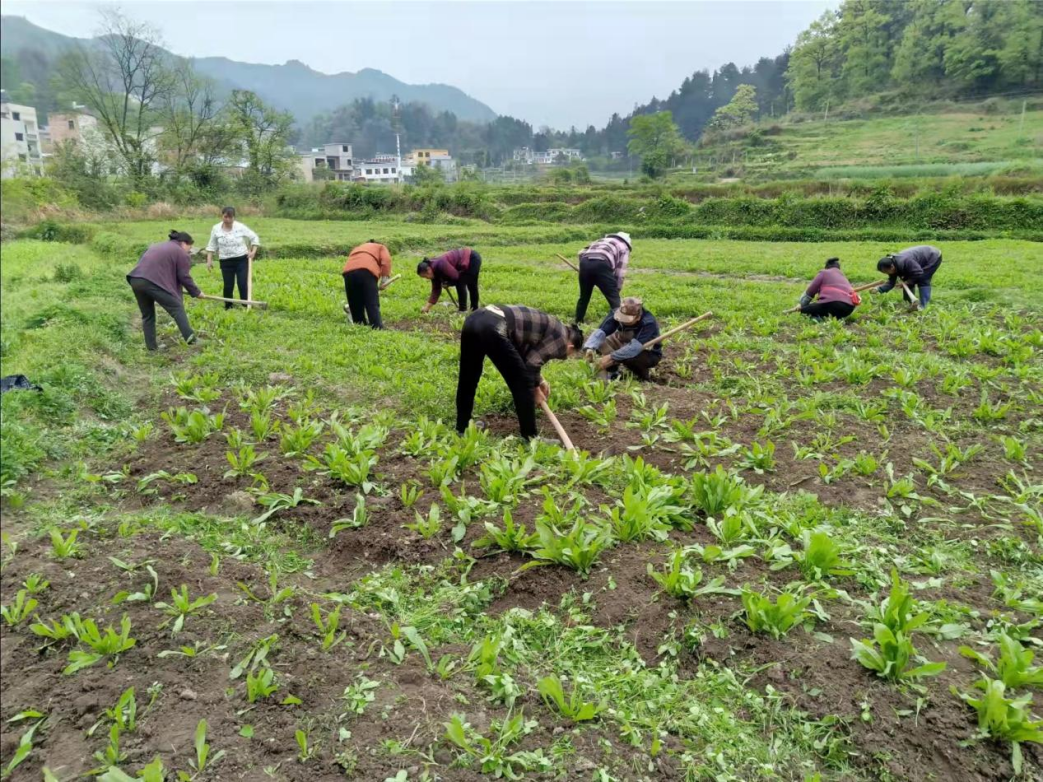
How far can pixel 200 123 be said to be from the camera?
35.2m

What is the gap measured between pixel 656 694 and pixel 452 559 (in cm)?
151

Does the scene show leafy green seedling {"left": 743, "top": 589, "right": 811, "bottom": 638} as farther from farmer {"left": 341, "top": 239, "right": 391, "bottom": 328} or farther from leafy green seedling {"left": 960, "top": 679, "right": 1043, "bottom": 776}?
farmer {"left": 341, "top": 239, "right": 391, "bottom": 328}

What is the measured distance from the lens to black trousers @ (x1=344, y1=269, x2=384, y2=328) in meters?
9.12

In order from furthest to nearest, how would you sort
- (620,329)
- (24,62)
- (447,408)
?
1. (620,329)
2. (447,408)
3. (24,62)

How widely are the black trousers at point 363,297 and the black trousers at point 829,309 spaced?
6.59 m

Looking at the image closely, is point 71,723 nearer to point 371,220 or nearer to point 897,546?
point 897,546

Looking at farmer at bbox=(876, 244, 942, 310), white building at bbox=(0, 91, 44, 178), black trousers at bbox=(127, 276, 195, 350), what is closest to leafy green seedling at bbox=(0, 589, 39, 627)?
white building at bbox=(0, 91, 44, 178)

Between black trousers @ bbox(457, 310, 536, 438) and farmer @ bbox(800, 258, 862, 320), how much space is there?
6314 millimetres

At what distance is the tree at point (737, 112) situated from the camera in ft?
225

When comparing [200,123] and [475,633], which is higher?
[200,123]

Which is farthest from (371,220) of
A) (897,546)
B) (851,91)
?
(851,91)

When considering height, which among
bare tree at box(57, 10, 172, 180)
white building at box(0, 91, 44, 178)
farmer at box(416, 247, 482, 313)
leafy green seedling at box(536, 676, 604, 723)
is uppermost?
bare tree at box(57, 10, 172, 180)

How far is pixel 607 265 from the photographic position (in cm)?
906

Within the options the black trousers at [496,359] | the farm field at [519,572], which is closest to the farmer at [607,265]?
the farm field at [519,572]
